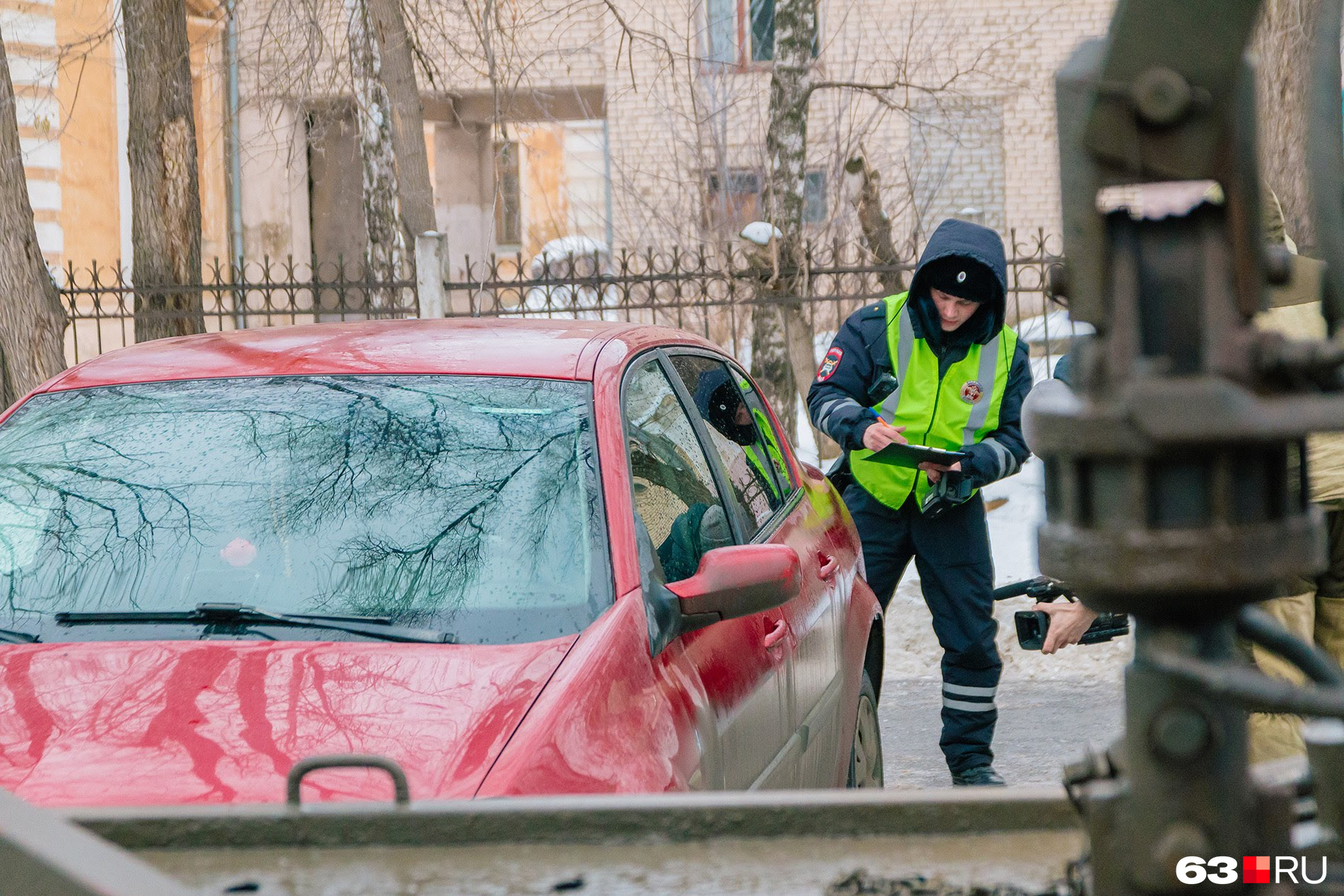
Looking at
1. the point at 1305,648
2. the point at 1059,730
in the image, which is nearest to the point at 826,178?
the point at 1059,730

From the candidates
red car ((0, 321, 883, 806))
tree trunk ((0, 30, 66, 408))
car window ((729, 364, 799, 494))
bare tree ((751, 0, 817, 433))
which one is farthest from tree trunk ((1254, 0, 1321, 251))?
tree trunk ((0, 30, 66, 408))

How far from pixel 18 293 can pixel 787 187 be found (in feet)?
17.6

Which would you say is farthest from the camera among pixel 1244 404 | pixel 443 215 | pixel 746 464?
pixel 443 215

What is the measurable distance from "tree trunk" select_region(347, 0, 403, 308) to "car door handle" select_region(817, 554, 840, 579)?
6.76 meters

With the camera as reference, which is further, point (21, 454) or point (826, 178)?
point (826, 178)

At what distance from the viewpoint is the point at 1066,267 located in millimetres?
1112

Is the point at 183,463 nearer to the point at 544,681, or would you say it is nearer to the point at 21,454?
the point at 21,454

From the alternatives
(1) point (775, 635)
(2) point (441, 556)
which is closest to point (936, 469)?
(1) point (775, 635)

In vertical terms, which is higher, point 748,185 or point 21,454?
point 748,185

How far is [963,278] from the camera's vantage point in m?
4.95

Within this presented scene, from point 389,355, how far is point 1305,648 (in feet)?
7.81

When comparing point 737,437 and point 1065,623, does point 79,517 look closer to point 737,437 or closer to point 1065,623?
point 737,437

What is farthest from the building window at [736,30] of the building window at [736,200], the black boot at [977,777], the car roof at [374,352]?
the car roof at [374,352]

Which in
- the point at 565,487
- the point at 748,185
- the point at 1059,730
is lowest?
the point at 1059,730
